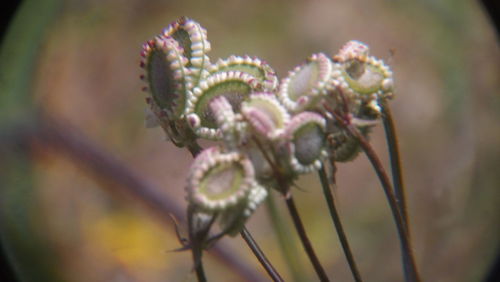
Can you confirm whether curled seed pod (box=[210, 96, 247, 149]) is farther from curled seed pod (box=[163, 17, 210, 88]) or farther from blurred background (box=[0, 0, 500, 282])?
blurred background (box=[0, 0, 500, 282])

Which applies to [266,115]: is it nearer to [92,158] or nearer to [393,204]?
[393,204]

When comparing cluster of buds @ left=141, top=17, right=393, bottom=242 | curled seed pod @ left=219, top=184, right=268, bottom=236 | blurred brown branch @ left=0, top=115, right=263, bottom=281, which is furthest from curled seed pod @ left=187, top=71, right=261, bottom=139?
blurred brown branch @ left=0, top=115, right=263, bottom=281

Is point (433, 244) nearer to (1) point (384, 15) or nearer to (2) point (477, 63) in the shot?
(2) point (477, 63)

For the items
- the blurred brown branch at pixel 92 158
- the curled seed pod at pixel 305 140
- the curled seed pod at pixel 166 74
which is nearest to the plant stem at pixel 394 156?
the curled seed pod at pixel 305 140

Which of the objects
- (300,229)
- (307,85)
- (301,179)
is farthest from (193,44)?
(301,179)

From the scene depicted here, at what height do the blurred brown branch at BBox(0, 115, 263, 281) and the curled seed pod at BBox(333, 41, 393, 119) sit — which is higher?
the curled seed pod at BBox(333, 41, 393, 119)

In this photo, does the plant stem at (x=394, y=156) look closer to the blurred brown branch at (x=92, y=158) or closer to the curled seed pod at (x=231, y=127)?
the curled seed pod at (x=231, y=127)
